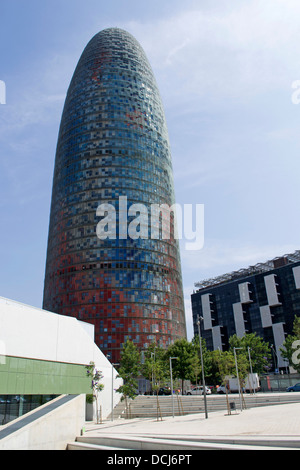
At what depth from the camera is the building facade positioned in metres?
125

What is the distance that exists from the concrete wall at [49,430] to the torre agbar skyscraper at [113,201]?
228 feet

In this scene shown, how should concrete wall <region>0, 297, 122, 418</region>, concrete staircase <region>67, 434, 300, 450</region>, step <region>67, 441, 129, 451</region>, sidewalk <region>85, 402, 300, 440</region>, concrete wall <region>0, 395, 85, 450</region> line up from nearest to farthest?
1. concrete staircase <region>67, 434, 300, 450</region>
2. step <region>67, 441, 129, 451</region>
3. concrete wall <region>0, 395, 85, 450</region>
4. sidewalk <region>85, 402, 300, 440</region>
5. concrete wall <region>0, 297, 122, 418</region>

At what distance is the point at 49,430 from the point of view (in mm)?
21656

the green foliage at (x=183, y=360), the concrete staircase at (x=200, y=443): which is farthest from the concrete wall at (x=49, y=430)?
the green foliage at (x=183, y=360)

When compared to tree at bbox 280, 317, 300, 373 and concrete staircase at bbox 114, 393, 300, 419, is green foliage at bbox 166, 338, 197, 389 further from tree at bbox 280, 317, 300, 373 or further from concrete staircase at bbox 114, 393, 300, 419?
concrete staircase at bbox 114, 393, 300, 419

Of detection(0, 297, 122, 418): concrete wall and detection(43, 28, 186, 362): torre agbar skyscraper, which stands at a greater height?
detection(43, 28, 186, 362): torre agbar skyscraper

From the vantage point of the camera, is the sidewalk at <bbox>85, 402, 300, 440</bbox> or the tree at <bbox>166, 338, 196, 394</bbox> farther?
the tree at <bbox>166, 338, 196, 394</bbox>

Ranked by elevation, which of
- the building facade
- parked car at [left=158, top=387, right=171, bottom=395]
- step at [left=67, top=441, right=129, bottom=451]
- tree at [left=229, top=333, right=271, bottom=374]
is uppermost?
the building facade

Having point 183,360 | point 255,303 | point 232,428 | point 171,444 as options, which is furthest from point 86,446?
point 255,303

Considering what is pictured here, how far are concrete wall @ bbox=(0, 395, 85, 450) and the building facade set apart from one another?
3830 inches

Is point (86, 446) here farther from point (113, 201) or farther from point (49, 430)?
point (113, 201)

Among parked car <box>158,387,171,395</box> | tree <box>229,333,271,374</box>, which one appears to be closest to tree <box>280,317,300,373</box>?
tree <box>229,333,271,374</box>

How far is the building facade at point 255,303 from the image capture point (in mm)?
124562
